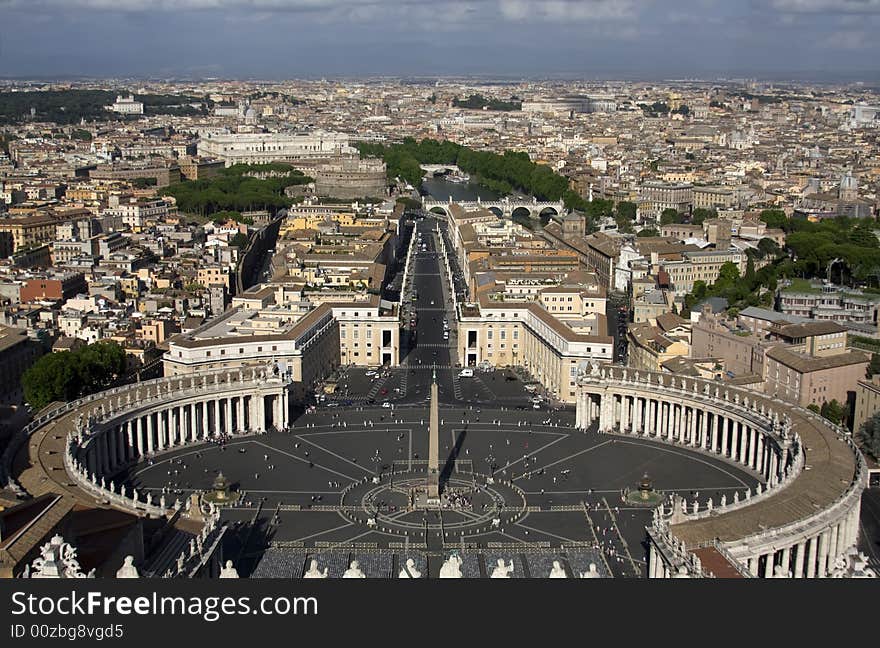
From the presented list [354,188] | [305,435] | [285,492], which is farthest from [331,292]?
[354,188]

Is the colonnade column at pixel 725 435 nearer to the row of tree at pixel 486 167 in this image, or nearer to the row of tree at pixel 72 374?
the row of tree at pixel 72 374

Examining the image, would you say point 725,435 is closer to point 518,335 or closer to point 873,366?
point 873,366

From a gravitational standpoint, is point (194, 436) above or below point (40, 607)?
below

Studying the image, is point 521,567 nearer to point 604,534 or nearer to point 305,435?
point 604,534

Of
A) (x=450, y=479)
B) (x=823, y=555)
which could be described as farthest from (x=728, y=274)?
(x=823, y=555)

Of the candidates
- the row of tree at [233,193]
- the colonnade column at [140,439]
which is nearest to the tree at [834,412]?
the colonnade column at [140,439]

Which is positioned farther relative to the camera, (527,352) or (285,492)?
(527,352)

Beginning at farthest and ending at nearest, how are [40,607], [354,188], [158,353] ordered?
1. [354,188]
2. [158,353]
3. [40,607]
